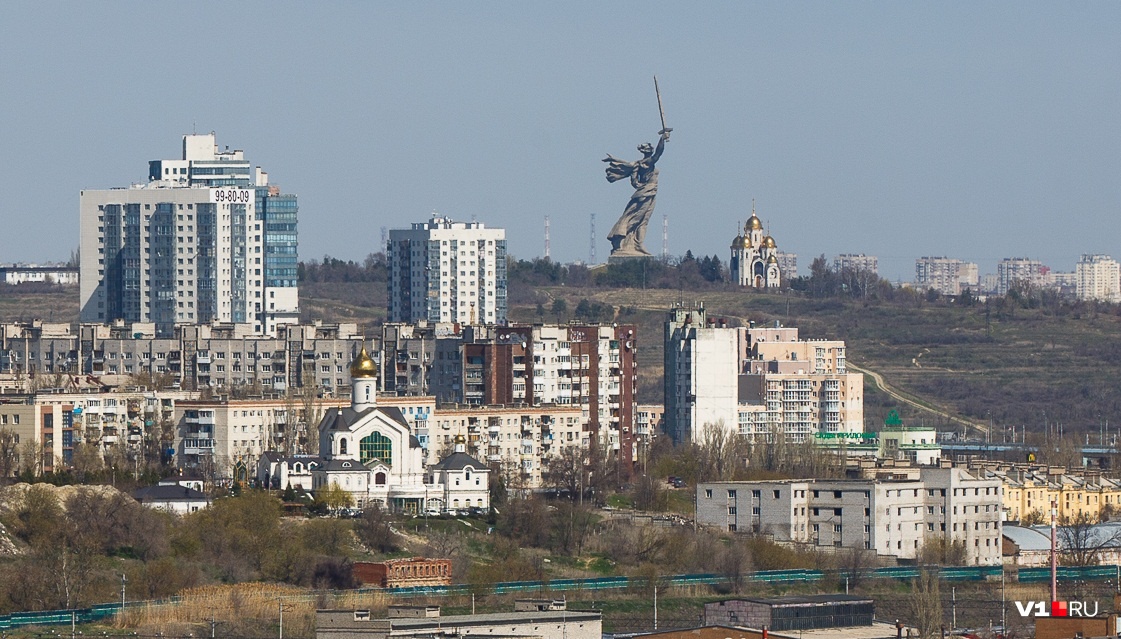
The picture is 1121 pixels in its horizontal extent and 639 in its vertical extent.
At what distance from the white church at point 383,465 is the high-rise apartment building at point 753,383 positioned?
75.0 ft

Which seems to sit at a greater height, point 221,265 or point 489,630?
point 221,265

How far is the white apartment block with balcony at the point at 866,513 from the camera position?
68.6 meters

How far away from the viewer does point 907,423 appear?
11194 cm

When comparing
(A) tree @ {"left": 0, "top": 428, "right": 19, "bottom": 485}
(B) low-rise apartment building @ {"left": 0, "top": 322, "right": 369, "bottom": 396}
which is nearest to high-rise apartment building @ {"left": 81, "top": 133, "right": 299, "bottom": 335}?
(B) low-rise apartment building @ {"left": 0, "top": 322, "right": 369, "bottom": 396}

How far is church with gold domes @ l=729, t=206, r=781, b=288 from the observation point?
496ft

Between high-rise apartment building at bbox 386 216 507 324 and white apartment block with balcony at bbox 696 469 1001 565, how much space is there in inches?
1742

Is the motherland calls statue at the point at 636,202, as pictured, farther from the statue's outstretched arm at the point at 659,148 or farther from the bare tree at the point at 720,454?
the bare tree at the point at 720,454

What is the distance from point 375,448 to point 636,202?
3413 inches

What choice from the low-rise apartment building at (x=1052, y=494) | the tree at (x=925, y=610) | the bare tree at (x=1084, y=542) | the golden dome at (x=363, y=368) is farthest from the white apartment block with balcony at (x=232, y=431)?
the tree at (x=925, y=610)

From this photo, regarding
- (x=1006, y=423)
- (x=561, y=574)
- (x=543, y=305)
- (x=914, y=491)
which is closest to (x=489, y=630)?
(x=561, y=574)

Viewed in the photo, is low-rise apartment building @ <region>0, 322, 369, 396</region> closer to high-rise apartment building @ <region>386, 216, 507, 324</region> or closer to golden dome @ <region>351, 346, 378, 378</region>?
golden dome @ <region>351, 346, 378, 378</region>

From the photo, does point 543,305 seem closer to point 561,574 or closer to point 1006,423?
point 1006,423

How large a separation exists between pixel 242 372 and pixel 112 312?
2304 centimetres

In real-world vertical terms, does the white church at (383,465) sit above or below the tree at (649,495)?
above
